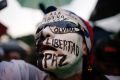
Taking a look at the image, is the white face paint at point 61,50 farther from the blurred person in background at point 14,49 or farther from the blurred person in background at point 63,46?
the blurred person in background at point 14,49

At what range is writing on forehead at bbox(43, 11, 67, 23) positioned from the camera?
1.62m

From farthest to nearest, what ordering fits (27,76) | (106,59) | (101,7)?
(101,7)
(106,59)
(27,76)

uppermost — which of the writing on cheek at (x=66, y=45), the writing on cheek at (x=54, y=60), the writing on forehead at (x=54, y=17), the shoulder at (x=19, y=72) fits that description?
the writing on forehead at (x=54, y=17)

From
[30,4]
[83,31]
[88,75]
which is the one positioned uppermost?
[30,4]

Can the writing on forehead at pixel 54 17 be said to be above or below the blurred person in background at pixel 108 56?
above

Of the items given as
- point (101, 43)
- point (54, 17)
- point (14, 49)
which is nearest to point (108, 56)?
point (101, 43)

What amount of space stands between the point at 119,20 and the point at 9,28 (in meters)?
0.74

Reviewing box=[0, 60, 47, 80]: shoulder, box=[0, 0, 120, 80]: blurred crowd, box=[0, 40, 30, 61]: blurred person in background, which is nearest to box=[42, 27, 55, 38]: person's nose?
box=[0, 60, 47, 80]: shoulder

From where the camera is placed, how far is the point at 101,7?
2959mm

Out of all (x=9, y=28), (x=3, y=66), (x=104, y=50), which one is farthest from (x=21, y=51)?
(x=3, y=66)

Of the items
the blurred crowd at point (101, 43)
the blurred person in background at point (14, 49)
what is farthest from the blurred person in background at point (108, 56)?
the blurred person in background at point (14, 49)

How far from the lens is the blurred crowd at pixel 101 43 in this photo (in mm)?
2386

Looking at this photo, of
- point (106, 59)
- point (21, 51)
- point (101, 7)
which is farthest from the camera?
point (101, 7)

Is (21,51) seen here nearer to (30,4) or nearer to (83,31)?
A: (30,4)
